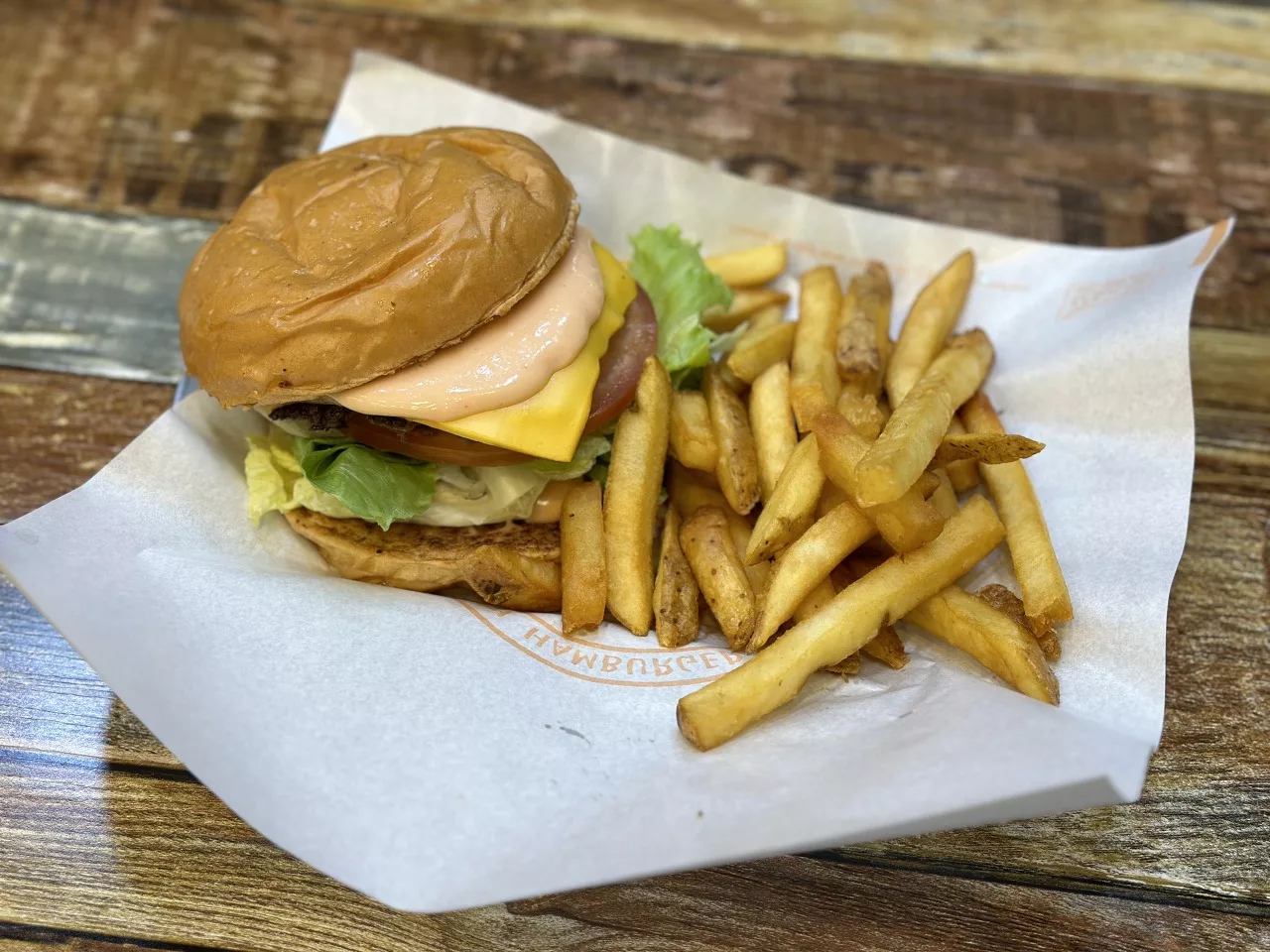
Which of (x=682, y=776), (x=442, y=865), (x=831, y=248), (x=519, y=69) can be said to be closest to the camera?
(x=442, y=865)

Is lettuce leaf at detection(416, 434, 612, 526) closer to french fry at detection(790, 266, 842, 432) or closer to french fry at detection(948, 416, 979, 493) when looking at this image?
french fry at detection(790, 266, 842, 432)

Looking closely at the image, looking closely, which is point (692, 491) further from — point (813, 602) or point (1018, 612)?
point (1018, 612)

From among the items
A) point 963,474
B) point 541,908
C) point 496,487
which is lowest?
point 541,908

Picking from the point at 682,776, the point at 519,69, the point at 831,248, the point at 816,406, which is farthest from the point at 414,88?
the point at 682,776

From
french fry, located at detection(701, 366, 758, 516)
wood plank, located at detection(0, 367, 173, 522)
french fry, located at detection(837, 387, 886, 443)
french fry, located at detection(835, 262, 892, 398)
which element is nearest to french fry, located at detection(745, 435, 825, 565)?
french fry, located at detection(701, 366, 758, 516)

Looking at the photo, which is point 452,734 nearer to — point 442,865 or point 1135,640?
point 442,865

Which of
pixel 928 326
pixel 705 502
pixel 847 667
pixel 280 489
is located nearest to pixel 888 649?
pixel 847 667

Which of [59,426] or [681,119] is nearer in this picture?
[59,426]
